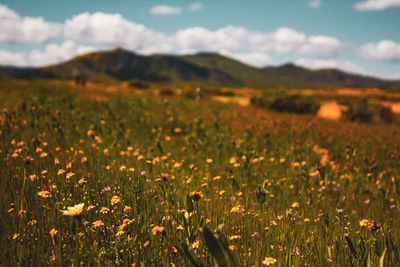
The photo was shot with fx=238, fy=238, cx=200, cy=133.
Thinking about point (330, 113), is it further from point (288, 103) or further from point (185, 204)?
point (185, 204)

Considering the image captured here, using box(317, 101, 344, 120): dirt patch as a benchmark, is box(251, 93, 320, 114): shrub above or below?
above

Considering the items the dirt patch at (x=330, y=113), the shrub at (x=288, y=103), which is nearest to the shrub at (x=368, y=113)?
the dirt patch at (x=330, y=113)

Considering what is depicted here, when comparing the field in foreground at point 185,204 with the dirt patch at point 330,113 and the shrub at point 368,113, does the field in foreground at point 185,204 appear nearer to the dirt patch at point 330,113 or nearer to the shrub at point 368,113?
the shrub at point 368,113

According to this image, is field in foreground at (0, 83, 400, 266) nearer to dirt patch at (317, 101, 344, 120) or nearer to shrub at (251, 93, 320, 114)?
dirt patch at (317, 101, 344, 120)

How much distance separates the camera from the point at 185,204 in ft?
5.45

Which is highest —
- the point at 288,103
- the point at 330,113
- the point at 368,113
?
the point at 288,103

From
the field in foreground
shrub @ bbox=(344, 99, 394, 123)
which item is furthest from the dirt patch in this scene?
the field in foreground

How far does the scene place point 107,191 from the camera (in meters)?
2.63

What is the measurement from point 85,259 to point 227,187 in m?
2.16

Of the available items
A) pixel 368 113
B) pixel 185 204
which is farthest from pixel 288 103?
pixel 185 204

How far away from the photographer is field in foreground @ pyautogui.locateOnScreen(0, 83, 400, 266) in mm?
1802

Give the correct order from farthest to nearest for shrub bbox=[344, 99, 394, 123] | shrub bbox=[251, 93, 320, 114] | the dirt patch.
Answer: shrub bbox=[251, 93, 320, 114]
the dirt patch
shrub bbox=[344, 99, 394, 123]

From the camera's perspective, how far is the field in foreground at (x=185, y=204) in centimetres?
180

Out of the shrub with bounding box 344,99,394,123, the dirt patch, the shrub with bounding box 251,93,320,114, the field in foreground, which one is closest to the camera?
the field in foreground
